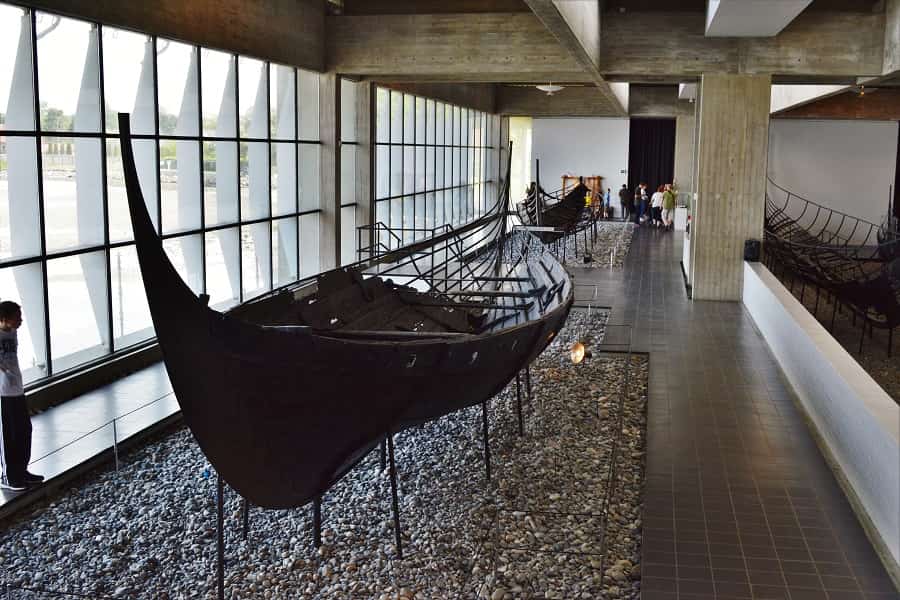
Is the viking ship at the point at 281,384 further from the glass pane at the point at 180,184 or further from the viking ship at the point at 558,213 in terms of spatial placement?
the viking ship at the point at 558,213

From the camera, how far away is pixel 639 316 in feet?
43.3

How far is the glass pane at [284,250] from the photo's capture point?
14016mm

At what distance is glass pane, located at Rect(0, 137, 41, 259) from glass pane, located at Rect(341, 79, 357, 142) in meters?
8.38

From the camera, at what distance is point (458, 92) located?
24.8 m

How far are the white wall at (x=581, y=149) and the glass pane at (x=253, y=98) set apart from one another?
21394 mm

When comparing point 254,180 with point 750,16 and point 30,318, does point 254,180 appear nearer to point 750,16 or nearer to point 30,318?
point 30,318

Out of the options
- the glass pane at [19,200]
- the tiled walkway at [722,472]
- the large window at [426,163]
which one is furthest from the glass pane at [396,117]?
the glass pane at [19,200]

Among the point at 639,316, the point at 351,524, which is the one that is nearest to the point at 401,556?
the point at 351,524

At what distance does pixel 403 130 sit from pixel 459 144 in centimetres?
588

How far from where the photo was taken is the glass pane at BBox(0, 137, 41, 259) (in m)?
8.35

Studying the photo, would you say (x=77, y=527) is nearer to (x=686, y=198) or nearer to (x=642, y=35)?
(x=642, y=35)

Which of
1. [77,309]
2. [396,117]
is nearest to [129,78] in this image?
[77,309]

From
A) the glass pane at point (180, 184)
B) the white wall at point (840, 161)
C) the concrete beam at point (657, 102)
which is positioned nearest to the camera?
the glass pane at point (180, 184)

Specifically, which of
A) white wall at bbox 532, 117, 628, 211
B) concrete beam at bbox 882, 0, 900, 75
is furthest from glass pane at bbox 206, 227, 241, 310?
white wall at bbox 532, 117, 628, 211
